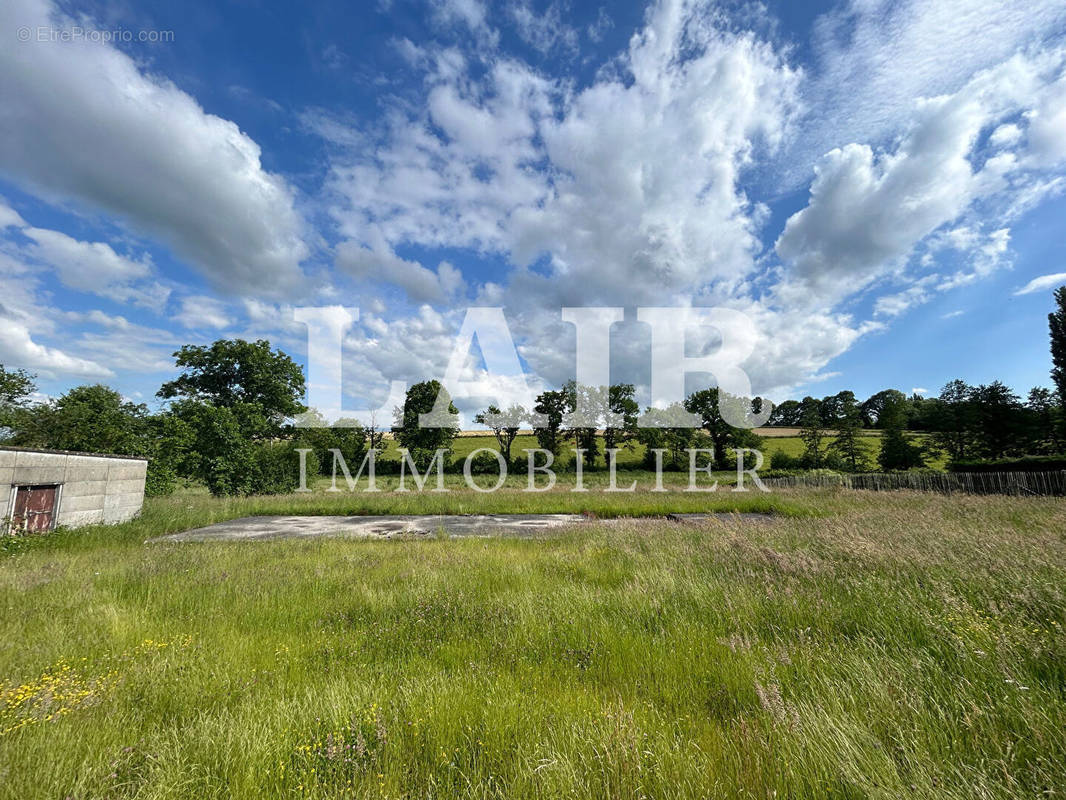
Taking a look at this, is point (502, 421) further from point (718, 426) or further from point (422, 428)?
point (718, 426)

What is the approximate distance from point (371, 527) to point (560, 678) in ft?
40.8

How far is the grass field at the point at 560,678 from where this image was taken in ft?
6.84

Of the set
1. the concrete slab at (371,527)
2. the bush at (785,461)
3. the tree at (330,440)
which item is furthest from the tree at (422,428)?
the bush at (785,461)

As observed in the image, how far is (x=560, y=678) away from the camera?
129 inches

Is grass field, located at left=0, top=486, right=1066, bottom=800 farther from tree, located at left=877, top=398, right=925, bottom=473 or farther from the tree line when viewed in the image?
tree, located at left=877, top=398, right=925, bottom=473

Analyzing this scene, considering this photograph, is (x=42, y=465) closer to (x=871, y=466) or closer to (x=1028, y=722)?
(x=1028, y=722)

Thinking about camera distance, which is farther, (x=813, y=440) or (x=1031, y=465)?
(x=813, y=440)

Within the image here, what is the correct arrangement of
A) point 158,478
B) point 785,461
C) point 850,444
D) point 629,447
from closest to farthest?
point 158,478 < point 850,444 < point 785,461 < point 629,447

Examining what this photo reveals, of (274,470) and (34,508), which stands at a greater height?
(34,508)

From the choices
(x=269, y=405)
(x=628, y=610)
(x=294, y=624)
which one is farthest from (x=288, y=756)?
(x=269, y=405)

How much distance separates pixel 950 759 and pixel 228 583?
8166mm

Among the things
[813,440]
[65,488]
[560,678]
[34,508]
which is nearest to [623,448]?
[813,440]

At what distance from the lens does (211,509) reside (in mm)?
16906

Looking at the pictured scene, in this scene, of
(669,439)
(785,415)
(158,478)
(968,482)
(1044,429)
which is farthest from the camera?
(785,415)
